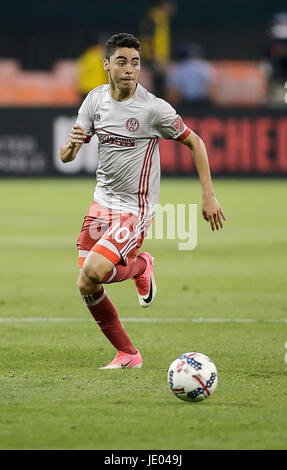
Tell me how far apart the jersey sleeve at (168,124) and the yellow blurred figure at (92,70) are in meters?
17.7

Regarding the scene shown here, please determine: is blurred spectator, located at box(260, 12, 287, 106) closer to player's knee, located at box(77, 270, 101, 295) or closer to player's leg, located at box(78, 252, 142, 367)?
player's leg, located at box(78, 252, 142, 367)

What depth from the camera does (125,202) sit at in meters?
7.42

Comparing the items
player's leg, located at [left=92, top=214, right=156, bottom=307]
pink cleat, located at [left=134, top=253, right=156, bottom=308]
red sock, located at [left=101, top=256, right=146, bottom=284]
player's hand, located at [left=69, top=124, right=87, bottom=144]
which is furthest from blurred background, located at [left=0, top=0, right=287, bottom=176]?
player's hand, located at [left=69, top=124, right=87, bottom=144]

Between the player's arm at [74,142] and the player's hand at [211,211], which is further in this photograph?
the player's arm at [74,142]

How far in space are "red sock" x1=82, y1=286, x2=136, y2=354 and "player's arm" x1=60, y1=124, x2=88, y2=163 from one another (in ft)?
2.99

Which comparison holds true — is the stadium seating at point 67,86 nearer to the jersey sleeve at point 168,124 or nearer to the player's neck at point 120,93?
the player's neck at point 120,93

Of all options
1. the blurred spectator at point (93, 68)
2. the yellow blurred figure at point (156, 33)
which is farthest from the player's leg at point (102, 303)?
the yellow blurred figure at point (156, 33)

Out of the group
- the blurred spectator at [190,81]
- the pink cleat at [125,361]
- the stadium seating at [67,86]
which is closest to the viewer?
the pink cleat at [125,361]

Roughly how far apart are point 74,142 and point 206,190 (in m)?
0.91

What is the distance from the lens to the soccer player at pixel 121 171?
7.03m

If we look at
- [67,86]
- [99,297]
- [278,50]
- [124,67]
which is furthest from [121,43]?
[67,86]

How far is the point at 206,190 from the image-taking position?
693 centimetres
